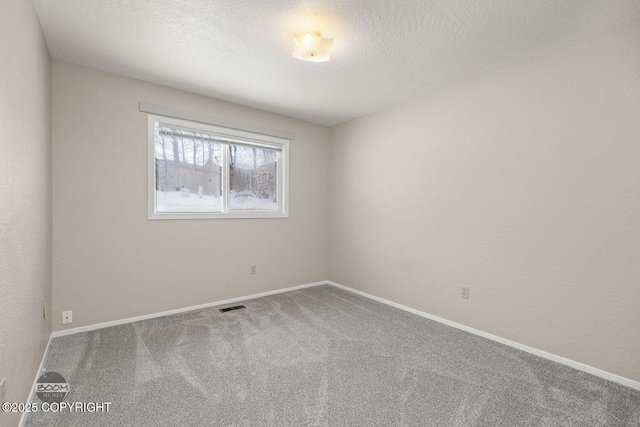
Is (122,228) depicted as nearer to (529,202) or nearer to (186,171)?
(186,171)

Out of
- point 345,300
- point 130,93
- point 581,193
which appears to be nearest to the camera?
point 581,193

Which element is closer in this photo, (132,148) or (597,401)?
(597,401)

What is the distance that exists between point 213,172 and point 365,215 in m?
1.98

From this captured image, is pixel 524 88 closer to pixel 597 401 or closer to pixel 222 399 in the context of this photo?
pixel 597 401

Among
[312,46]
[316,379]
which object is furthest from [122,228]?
[312,46]

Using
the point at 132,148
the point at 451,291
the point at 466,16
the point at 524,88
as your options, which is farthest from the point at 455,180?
the point at 132,148

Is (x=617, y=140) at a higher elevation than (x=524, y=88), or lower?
lower

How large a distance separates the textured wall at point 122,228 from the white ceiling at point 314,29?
1.03 feet

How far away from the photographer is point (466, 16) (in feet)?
6.43

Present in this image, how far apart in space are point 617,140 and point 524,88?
2.52 ft

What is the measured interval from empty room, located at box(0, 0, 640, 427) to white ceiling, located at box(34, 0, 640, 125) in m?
0.02

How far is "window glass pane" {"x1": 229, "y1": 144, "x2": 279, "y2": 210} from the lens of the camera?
376cm

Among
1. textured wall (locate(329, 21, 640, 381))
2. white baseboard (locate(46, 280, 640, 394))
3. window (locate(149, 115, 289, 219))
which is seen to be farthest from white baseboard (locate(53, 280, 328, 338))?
textured wall (locate(329, 21, 640, 381))

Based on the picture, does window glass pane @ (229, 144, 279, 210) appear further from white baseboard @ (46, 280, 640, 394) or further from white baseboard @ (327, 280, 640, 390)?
white baseboard @ (327, 280, 640, 390)
